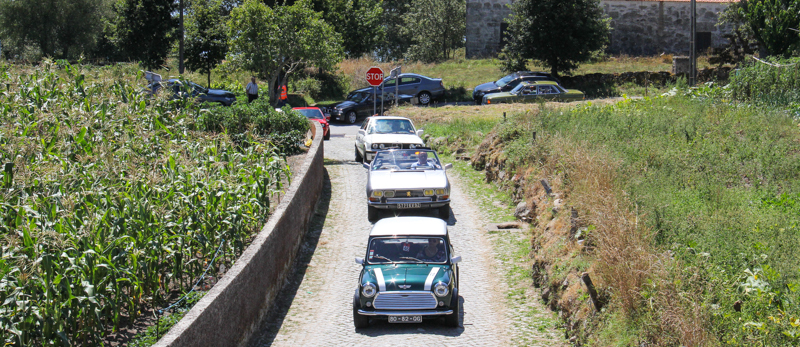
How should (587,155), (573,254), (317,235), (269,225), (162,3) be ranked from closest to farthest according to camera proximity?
(573,254) → (269,225) → (587,155) → (317,235) → (162,3)

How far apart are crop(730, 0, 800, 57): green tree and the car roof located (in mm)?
18247

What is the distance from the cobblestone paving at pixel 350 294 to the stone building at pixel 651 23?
3063cm

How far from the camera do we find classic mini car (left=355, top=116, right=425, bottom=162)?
19484 millimetres

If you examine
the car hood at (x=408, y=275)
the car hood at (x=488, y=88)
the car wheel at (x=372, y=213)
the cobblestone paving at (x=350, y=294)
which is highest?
the car hood at (x=488, y=88)

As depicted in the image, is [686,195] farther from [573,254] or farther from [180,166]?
[180,166]

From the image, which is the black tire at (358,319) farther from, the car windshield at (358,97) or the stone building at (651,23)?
the stone building at (651,23)

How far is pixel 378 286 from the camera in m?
9.80

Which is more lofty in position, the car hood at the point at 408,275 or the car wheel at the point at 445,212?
the car wheel at the point at 445,212

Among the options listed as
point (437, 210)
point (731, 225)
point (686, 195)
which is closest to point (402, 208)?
point (437, 210)

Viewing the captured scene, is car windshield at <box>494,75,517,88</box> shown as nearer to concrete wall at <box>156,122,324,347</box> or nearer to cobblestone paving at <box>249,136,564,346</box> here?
cobblestone paving at <box>249,136,564,346</box>

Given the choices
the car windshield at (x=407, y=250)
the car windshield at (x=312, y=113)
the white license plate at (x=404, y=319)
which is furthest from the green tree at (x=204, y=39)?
the white license plate at (x=404, y=319)

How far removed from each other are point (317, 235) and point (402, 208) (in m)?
1.97

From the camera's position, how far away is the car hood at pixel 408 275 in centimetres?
979

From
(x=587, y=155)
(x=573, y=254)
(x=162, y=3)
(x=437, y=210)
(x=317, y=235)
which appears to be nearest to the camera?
(x=573, y=254)
